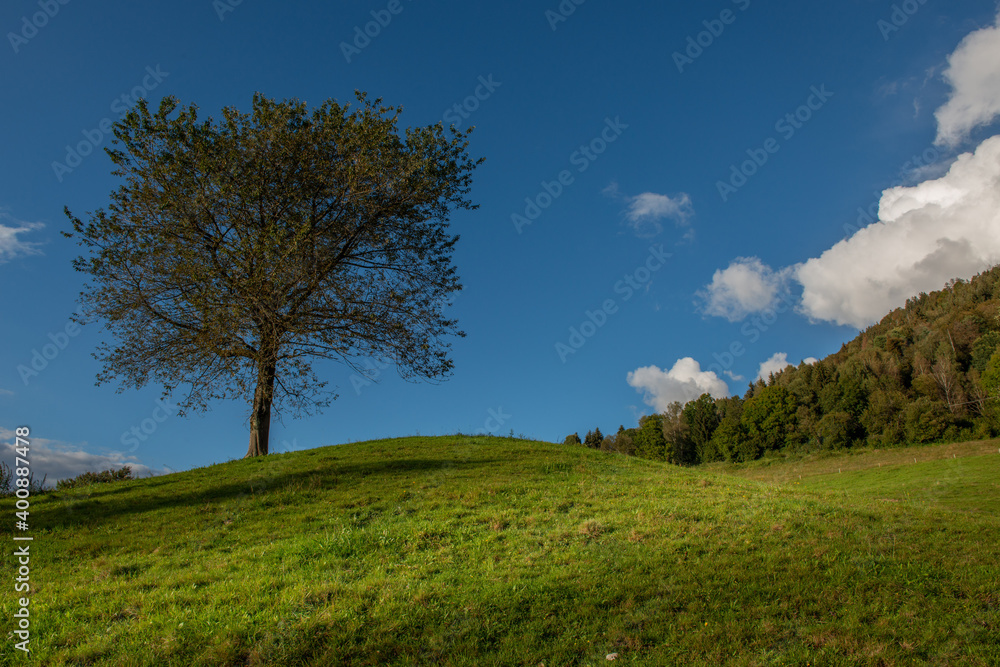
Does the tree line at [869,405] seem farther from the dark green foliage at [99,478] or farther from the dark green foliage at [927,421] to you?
the dark green foliage at [99,478]

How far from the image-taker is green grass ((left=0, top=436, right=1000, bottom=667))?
626 centimetres

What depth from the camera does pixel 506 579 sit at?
8.09m

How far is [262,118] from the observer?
21.5 metres

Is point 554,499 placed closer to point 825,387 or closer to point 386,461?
point 386,461

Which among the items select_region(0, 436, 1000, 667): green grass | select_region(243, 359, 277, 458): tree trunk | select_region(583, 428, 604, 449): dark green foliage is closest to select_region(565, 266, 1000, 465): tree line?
select_region(583, 428, 604, 449): dark green foliage

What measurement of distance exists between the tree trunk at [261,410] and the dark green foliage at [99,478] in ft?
15.8

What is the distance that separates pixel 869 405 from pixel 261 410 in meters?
92.2

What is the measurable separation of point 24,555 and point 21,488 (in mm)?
5963

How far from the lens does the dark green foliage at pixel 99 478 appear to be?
69.1 feet

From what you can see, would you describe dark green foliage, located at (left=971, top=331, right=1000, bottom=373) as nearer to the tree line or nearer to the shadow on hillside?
the tree line

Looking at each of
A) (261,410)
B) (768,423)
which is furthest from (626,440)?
(261,410)

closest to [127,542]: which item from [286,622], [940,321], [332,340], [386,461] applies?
[286,622]

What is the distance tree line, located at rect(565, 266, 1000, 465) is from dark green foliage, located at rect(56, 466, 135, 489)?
64.6 metres

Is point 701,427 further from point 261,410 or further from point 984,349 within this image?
point 261,410
